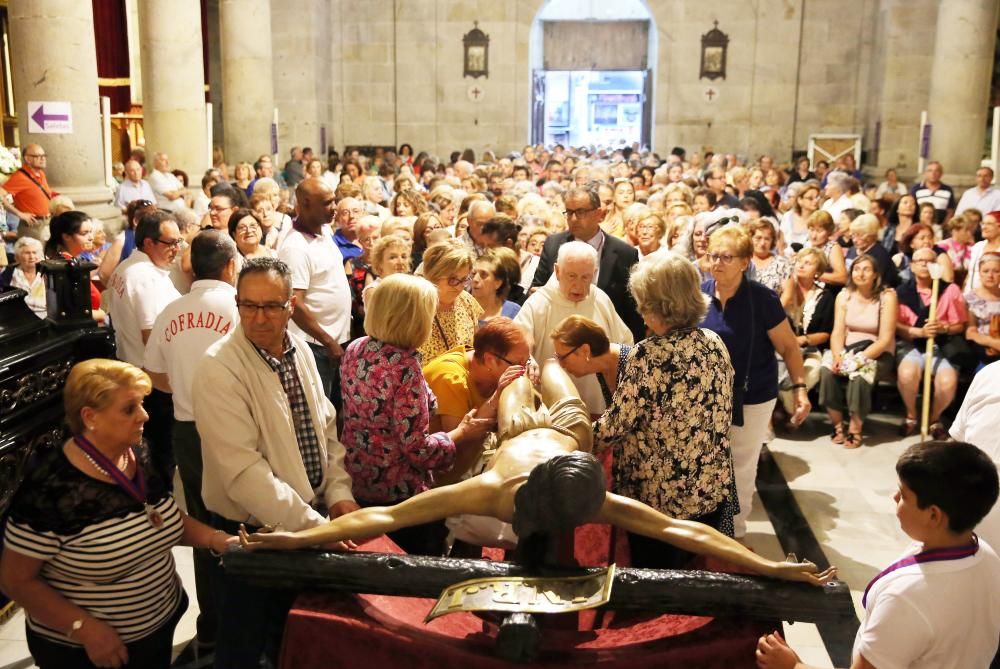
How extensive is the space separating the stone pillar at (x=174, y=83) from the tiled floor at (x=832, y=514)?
28.6ft

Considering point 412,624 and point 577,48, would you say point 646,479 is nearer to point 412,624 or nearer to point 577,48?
point 412,624

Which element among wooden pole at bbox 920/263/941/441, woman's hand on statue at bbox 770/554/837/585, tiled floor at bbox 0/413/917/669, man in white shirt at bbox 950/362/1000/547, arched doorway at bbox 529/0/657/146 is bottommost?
tiled floor at bbox 0/413/917/669

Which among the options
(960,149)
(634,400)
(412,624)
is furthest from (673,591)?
(960,149)

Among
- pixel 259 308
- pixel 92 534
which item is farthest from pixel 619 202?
pixel 92 534

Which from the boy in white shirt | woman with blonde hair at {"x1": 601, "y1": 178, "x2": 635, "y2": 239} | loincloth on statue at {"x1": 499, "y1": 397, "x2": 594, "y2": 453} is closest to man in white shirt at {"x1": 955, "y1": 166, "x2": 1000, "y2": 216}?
woman with blonde hair at {"x1": 601, "y1": 178, "x2": 635, "y2": 239}

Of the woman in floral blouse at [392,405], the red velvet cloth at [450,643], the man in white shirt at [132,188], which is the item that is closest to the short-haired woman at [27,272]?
the woman in floral blouse at [392,405]

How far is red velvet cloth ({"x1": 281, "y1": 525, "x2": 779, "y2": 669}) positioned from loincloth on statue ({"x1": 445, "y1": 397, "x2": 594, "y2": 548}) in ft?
2.15

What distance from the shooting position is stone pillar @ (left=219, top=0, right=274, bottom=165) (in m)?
16.2

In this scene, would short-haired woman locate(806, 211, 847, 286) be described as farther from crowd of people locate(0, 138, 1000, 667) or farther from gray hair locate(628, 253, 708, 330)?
gray hair locate(628, 253, 708, 330)

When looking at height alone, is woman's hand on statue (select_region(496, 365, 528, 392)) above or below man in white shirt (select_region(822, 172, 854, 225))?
below

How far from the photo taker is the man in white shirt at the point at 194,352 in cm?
411

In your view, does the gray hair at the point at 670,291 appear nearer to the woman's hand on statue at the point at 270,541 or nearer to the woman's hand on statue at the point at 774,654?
the woman's hand on statue at the point at 774,654

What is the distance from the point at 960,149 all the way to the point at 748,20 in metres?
6.59

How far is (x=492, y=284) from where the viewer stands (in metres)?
5.56
